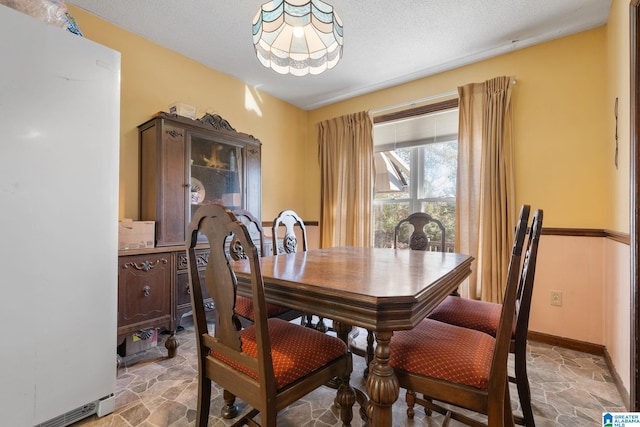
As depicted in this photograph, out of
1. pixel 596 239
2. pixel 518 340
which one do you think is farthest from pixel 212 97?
pixel 596 239

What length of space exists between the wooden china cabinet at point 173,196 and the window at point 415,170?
1510 mm

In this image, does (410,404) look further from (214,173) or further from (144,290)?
(214,173)

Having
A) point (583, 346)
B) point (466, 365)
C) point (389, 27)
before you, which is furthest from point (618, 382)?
A: point (389, 27)

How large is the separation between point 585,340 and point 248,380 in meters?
2.61

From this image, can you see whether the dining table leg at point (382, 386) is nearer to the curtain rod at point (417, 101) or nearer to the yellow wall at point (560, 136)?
the yellow wall at point (560, 136)

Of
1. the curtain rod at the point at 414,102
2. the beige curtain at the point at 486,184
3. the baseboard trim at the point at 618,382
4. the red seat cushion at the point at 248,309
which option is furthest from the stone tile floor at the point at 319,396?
the curtain rod at the point at 414,102

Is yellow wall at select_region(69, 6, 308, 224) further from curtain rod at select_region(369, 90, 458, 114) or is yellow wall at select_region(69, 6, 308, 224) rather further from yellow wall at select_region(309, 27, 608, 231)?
yellow wall at select_region(309, 27, 608, 231)

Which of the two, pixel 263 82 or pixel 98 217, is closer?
pixel 98 217

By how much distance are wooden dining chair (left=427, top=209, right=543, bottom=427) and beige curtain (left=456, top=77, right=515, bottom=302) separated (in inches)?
43.1

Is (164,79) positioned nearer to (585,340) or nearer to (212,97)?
(212,97)

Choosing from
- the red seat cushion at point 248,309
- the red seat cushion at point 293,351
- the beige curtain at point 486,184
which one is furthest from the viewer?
the beige curtain at point 486,184

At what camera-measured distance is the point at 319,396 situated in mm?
1660

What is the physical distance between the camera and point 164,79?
2.58m

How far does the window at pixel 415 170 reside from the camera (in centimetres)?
294
